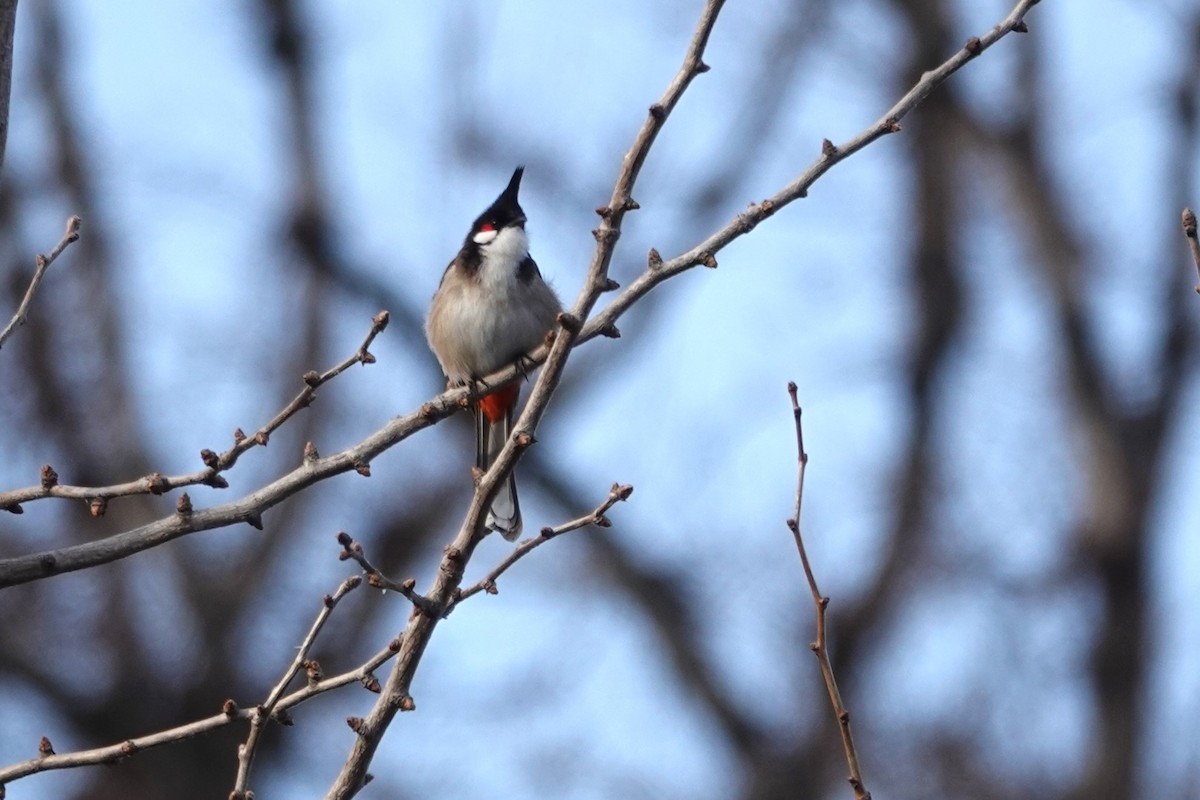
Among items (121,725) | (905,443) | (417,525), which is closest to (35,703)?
(121,725)

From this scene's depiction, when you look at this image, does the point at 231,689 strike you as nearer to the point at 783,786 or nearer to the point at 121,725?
the point at 121,725

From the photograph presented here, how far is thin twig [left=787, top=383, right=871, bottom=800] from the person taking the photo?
92.9 inches

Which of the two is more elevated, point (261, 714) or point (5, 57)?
point (5, 57)

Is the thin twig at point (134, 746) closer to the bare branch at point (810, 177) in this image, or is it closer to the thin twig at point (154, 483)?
the thin twig at point (154, 483)

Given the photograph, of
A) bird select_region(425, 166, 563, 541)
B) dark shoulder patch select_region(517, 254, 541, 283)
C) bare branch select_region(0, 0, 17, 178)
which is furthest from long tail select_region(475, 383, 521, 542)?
bare branch select_region(0, 0, 17, 178)

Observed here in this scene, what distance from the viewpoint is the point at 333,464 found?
2.79 m

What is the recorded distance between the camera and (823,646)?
2537 millimetres

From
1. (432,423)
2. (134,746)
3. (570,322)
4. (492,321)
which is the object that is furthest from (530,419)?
(492,321)

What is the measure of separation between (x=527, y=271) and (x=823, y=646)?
3.01 m

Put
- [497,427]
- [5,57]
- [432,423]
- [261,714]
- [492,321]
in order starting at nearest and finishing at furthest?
[261,714] → [5,57] → [432,423] → [492,321] → [497,427]

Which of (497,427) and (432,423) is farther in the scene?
(497,427)

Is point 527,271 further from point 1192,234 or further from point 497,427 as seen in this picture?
point 1192,234

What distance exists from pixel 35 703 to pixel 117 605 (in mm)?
814

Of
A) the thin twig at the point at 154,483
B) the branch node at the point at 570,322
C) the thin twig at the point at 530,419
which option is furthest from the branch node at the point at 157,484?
the branch node at the point at 570,322
